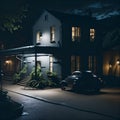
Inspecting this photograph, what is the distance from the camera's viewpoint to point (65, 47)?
3180 cm

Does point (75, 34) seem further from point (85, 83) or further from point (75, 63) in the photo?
point (85, 83)

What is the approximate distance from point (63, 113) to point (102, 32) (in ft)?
71.7

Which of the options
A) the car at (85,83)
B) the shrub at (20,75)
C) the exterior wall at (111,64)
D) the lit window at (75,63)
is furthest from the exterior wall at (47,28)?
the car at (85,83)

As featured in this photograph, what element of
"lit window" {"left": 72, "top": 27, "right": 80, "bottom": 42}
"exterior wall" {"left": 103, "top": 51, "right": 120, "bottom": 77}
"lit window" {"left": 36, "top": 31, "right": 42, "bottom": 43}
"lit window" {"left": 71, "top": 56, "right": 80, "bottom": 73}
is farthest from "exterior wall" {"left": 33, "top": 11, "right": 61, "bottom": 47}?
"exterior wall" {"left": 103, "top": 51, "right": 120, "bottom": 77}

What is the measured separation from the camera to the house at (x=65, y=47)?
31.2m

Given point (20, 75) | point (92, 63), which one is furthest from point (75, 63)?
point (20, 75)

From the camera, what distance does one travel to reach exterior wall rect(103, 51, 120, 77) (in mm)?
34094

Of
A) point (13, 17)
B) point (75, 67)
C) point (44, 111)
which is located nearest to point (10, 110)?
point (44, 111)

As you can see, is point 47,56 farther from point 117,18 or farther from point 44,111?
point 44,111

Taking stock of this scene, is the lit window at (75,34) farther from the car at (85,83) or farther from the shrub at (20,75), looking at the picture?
the car at (85,83)

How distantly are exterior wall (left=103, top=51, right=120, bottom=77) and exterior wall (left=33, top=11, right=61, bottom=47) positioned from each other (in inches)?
261

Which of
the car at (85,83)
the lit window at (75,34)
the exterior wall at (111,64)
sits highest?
the lit window at (75,34)

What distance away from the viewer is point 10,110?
1435 cm

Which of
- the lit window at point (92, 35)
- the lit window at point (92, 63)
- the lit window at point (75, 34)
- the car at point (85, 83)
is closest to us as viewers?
the car at point (85, 83)
